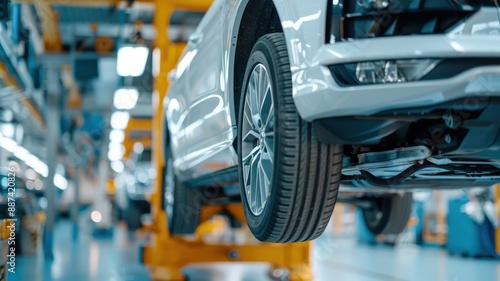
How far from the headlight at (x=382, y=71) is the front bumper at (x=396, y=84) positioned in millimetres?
27

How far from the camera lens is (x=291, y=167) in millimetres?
2568

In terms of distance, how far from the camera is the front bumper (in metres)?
2.08

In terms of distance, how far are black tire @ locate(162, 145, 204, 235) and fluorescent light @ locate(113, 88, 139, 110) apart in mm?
5859

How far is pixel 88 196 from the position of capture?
119ft

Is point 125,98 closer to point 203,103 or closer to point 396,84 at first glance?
point 203,103

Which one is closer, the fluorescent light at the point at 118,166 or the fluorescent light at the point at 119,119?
the fluorescent light at the point at 119,119

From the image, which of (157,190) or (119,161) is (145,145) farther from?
(157,190)

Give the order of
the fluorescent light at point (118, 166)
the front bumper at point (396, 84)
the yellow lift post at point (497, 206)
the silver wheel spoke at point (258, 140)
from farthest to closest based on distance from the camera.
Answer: the fluorescent light at point (118, 166)
the yellow lift post at point (497, 206)
the silver wheel spoke at point (258, 140)
the front bumper at point (396, 84)

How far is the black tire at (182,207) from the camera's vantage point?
5.18m

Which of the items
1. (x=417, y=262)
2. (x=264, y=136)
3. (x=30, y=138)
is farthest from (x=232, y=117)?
(x=30, y=138)

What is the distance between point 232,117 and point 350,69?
1143 mm

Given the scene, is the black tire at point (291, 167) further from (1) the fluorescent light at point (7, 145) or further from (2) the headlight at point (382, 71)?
(1) the fluorescent light at point (7, 145)

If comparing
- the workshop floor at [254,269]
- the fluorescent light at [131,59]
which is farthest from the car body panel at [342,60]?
the fluorescent light at [131,59]

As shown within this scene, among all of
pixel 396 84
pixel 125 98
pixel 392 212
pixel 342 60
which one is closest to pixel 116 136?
pixel 125 98
